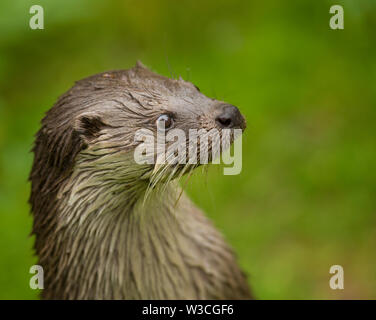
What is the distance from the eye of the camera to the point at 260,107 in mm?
4102

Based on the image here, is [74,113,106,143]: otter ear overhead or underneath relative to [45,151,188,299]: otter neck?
overhead

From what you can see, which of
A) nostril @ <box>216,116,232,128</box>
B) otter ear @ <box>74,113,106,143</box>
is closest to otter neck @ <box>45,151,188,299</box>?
otter ear @ <box>74,113,106,143</box>

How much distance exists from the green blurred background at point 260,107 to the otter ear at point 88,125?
46.9 inches

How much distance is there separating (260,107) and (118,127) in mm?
2113

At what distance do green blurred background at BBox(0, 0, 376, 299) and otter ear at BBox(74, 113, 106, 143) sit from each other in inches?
46.9

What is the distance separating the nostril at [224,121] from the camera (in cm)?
202

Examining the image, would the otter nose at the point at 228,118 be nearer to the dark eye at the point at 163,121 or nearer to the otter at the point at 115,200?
the otter at the point at 115,200

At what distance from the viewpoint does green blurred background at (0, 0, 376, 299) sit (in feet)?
11.7

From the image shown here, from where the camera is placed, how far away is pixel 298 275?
353cm

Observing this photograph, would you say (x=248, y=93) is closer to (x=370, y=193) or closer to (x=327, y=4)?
(x=327, y=4)

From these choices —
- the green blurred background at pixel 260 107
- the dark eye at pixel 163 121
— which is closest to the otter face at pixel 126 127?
the dark eye at pixel 163 121

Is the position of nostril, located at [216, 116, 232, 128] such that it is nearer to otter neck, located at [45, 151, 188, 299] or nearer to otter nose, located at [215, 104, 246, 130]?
otter nose, located at [215, 104, 246, 130]

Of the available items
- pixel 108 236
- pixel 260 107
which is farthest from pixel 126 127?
pixel 260 107
